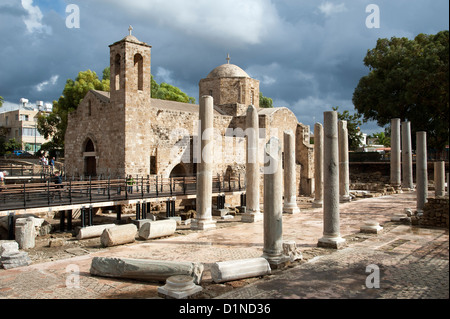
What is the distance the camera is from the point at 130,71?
20.5 meters

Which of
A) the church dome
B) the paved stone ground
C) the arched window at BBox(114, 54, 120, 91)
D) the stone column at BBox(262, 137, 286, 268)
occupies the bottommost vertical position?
the paved stone ground

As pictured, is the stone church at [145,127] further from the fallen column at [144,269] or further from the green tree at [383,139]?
the green tree at [383,139]

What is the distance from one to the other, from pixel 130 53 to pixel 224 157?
31.8ft

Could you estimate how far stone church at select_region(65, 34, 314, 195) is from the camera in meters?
20.6

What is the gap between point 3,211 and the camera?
12.2 meters

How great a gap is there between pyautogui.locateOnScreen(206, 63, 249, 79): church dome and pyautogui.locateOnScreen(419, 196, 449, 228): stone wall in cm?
1984

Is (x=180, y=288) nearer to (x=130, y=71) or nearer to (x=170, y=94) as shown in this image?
(x=130, y=71)

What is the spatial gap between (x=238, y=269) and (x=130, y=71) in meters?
15.8

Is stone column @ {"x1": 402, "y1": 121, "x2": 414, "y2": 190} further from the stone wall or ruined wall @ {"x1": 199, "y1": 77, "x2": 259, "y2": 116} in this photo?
ruined wall @ {"x1": 199, "y1": 77, "x2": 259, "y2": 116}

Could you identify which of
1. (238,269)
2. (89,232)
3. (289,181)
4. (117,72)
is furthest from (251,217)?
(117,72)

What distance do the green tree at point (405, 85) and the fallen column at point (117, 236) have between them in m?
24.6

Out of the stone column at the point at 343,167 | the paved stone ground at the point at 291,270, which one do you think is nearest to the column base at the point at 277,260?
the paved stone ground at the point at 291,270

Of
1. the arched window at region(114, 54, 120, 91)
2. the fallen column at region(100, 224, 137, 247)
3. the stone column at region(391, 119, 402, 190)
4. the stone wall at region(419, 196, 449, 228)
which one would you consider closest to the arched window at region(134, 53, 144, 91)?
the arched window at region(114, 54, 120, 91)
